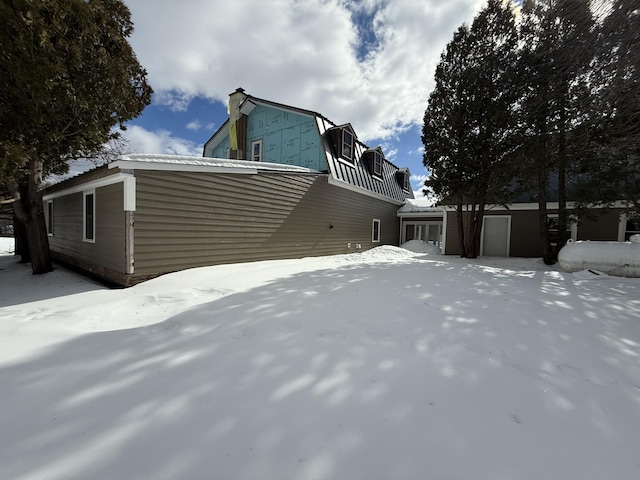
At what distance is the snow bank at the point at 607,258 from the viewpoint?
627 cm

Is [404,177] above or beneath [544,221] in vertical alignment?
above

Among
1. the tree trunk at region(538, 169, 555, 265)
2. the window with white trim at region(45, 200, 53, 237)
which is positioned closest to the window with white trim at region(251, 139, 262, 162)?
the window with white trim at region(45, 200, 53, 237)

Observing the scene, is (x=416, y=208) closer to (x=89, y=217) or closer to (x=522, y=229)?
(x=522, y=229)

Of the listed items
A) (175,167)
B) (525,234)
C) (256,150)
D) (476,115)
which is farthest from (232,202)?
(525,234)

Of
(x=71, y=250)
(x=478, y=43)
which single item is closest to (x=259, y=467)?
(x=71, y=250)

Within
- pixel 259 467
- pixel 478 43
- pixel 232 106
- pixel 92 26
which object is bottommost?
pixel 259 467

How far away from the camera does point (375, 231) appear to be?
15.5 m

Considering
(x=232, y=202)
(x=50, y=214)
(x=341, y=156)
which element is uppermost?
(x=341, y=156)

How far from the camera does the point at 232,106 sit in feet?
43.4

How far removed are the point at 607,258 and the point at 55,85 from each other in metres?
13.4

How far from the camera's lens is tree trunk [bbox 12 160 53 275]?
290 inches

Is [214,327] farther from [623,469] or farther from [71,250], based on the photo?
[71,250]

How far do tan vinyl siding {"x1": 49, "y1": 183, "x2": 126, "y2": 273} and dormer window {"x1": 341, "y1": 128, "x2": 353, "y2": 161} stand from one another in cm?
893

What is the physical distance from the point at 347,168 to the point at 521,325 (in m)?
10.3
